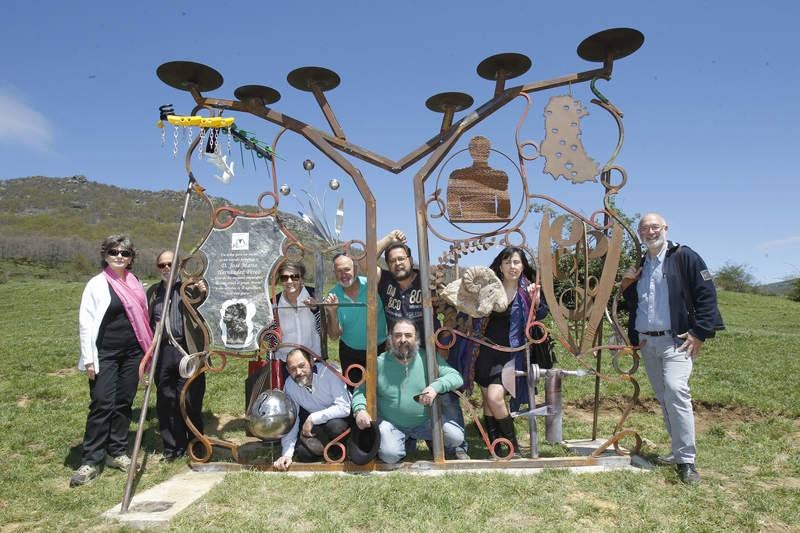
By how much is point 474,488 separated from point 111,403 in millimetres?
3073

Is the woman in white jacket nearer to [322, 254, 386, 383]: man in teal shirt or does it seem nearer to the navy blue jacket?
[322, 254, 386, 383]: man in teal shirt

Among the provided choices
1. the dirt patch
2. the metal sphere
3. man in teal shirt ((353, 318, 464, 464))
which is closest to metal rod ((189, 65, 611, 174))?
man in teal shirt ((353, 318, 464, 464))

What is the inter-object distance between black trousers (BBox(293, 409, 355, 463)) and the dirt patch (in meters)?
5.35

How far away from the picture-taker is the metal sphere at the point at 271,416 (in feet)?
13.2

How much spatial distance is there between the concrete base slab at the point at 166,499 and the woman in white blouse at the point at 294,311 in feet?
3.84

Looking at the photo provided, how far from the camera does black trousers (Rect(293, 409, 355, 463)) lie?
4.31 metres

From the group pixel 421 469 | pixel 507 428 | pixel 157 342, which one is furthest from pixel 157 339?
pixel 507 428

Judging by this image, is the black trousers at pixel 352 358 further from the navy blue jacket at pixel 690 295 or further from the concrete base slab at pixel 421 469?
the navy blue jacket at pixel 690 295

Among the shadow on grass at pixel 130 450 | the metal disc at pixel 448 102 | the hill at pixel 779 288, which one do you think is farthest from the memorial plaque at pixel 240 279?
the hill at pixel 779 288

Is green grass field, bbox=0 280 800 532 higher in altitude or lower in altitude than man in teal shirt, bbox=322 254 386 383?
lower

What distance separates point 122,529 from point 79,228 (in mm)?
55115

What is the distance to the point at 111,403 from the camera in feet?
14.6

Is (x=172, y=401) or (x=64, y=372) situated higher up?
(x=172, y=401)

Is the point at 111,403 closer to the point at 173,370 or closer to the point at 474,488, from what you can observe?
the point at 173,370
